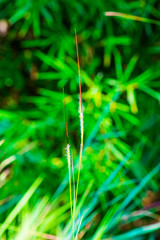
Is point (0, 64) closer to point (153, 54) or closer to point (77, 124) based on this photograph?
point (77, 124)

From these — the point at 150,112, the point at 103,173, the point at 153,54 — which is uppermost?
the point at 153,54

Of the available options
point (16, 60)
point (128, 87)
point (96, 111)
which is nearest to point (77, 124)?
point (96, 111)

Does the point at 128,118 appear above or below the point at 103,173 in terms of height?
above

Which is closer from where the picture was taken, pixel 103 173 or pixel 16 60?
pixel 103 173

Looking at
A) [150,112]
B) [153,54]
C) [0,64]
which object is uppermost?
[0,64]

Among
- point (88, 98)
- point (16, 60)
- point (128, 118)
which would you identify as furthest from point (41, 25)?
point (128, 118)

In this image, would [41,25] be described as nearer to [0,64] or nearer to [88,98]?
[0,64]
